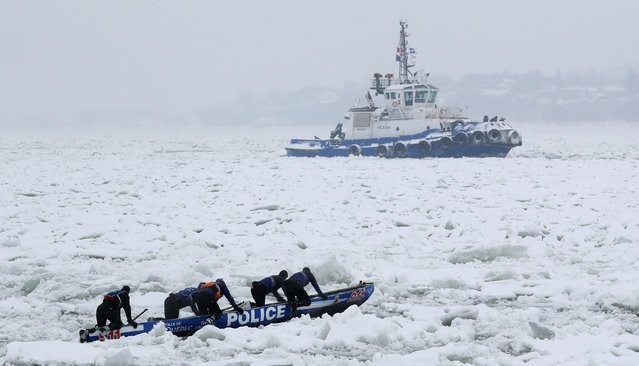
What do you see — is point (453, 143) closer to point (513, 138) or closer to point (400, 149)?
point (400, 149)

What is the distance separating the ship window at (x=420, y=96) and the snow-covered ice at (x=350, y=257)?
38.8 ft

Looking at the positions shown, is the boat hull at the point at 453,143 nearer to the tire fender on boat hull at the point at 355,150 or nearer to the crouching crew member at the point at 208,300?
the tire fender on boat hull at the point at 355,150

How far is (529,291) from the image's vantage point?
35.3ft

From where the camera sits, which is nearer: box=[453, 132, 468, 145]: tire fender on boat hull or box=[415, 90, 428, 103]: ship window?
box=[453, 132, 468, 145]: tire fender on boat hull

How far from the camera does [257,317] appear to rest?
29.4 feet

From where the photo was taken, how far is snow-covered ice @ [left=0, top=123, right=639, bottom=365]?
7781mm

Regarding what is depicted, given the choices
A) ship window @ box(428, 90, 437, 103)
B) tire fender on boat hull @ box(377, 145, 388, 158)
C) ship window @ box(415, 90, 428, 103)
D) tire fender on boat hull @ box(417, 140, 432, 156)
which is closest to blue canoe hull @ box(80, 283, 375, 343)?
tire fender on boat hull @ box(417, 140, 432, 156)

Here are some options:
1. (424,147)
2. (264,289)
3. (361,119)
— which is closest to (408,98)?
(361,119)

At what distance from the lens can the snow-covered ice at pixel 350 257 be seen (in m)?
7.78

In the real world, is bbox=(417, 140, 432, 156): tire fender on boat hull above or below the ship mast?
below

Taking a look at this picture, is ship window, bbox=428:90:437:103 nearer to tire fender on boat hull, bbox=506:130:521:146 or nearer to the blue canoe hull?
tire fender on boat hull, bbox=506:130:521:146

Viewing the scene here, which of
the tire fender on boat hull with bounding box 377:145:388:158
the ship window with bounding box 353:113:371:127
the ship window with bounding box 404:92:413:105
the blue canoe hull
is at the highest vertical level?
the ship window with bounding box 404:92:413:105

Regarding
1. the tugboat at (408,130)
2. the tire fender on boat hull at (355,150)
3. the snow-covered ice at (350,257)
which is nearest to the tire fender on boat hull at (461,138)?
the tugboat at (408,130)

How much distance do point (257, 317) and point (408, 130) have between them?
28487 mm
